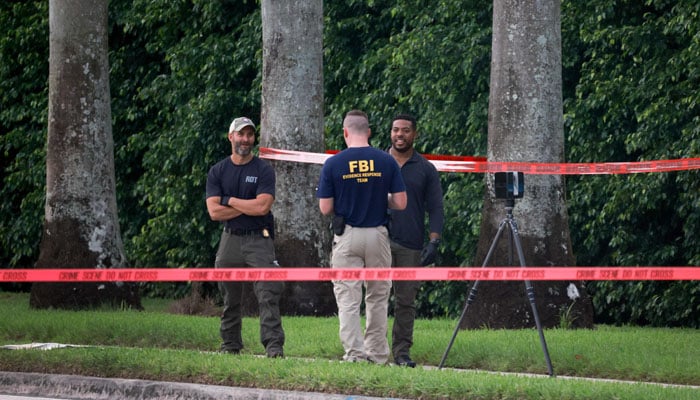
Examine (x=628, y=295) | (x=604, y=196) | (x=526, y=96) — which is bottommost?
(x=628, y=295)

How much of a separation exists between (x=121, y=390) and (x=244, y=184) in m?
2.00

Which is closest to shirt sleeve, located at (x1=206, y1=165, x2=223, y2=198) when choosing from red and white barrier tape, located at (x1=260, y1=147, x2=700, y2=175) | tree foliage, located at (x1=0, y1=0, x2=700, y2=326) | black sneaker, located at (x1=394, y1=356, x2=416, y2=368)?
black sneaker, located at (x1=394, y1=356, x2=416, y2=368)

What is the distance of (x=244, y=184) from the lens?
10867 mm

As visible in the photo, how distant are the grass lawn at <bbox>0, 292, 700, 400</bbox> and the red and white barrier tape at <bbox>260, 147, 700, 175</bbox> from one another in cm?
166

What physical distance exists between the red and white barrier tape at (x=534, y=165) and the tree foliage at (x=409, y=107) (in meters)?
0.85

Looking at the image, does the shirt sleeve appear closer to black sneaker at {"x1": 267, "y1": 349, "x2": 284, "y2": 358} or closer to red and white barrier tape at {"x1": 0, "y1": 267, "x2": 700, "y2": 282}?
red and white barrier tape at {"x1": 0, "y1": 267, "x2": 700, "y2": 282}

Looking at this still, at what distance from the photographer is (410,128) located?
10.7 m

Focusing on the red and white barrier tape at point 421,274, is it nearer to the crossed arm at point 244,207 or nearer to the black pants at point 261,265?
the black pants at point 261,265

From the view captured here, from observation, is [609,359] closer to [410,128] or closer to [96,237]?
[410,128]

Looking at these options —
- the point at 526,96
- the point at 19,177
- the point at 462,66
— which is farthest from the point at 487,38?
the point at 19,177

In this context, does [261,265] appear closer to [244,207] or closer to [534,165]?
[244,207]

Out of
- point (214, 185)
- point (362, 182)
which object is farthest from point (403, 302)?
point (214, 185)

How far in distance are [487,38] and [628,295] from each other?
367 cm

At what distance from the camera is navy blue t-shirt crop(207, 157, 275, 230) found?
10.9 m
